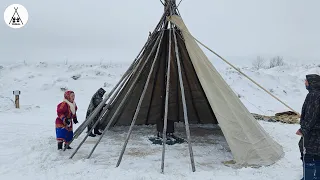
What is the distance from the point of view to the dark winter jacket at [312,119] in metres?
3.81

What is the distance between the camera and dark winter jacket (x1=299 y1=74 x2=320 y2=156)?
12.5ft

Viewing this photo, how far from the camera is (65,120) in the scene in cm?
593

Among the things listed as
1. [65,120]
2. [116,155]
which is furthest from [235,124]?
[65,120]

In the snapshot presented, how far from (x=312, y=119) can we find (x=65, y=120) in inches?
160

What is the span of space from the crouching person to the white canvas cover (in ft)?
7.84

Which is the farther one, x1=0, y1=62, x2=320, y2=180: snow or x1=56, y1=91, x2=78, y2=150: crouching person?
x1=56, y1=91, x2=78, y2=150: crouching person

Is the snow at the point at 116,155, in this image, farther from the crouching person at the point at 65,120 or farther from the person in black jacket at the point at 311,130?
the person in black jacket at the point at 311,130

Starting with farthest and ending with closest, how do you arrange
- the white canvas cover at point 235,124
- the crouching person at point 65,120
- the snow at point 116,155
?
the crouching person at point 65,120 → the white canvas cover at point 235,124 → the snow at point 116,155

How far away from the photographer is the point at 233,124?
17.8ft

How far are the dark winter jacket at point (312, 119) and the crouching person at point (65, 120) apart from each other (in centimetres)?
393

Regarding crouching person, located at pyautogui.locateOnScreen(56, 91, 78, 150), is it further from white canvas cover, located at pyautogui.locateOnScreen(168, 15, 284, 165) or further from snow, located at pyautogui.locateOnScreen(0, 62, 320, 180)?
white canvas cover, located at pyautogui.locateOnScreen(168, 15, 284, 165)

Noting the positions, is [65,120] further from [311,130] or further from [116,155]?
[311,130]

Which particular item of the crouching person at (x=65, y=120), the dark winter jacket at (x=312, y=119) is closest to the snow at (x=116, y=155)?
the crouching person at (x=65, y=120)

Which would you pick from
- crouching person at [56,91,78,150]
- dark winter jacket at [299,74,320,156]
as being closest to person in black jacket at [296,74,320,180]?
dark winter jacket at [299,74,320,156]
